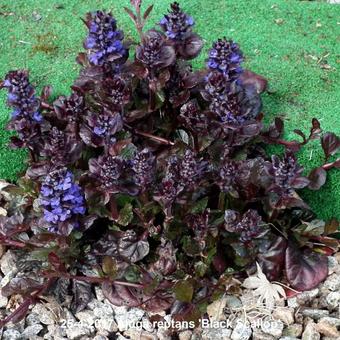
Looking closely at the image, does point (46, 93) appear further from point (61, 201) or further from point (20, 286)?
point (20, 286)

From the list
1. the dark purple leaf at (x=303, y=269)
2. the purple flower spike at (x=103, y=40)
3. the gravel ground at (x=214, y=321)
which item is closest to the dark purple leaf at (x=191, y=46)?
the purple flower spike at (x=103, y=40)

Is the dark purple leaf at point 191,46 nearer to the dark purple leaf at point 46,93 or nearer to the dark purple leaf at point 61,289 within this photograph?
the dark purple leaf at point 46,93

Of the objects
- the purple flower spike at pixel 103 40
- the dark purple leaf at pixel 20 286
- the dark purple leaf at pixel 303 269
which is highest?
the purple flower spike at pixel 103 40

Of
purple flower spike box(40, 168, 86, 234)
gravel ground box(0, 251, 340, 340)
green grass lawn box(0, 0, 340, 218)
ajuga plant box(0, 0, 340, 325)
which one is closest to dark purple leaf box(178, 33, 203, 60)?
ajuga plant box(0, 0, 340, 325)

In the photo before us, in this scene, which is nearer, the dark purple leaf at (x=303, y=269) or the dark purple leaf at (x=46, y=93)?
the dark purple leaf at (x=303, y=269)

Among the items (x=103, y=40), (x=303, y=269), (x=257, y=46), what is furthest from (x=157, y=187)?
(x=257, y=46)

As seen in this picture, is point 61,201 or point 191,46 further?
point 191,46
